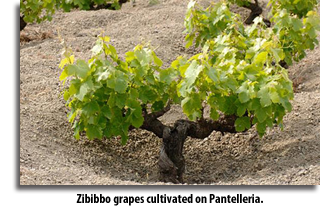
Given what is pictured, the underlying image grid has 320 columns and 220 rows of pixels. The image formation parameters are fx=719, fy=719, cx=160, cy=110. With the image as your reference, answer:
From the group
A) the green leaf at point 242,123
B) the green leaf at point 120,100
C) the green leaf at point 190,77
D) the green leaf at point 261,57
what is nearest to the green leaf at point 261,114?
the green leaf at point 242,123

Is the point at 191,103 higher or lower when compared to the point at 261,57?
lower

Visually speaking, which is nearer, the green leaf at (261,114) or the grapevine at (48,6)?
the green leaf at (261,114)

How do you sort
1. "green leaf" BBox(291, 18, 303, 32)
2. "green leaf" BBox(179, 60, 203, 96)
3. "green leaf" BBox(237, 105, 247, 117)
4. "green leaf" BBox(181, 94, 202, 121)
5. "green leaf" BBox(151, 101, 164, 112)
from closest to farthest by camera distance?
"green leaf" BBox(179, 60, 203, 96), "green leaf" BBox(181, 94, 202, 121), "green leaf" BBox(237, 105, 247, 117), "green leaf" BBox(151, 101, 164, 112), "green leaf" BBox(291, 18, 303, 32)

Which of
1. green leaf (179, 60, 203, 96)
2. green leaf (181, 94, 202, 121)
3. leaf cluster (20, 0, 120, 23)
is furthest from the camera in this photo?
leaf cluster (20, 0, 120, 23)

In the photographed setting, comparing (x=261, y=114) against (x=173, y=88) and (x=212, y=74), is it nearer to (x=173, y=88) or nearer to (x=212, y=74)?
(x=212, y=74)

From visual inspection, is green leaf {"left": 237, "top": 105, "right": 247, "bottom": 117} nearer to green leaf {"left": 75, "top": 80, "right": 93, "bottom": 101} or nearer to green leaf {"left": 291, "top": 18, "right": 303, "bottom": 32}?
green leaf {"left": 75, "top": 80, "right": 93, "bottom": 101}

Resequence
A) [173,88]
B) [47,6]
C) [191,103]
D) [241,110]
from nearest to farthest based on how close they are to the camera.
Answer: [191,103]
[241,110]
[173,88]
[47,6]

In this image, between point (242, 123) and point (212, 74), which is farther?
point (242, 123)

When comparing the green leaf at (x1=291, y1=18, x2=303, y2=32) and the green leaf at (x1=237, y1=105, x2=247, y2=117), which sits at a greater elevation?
the green leaf at (x1=291, y1=18, x2=303, y2=32)

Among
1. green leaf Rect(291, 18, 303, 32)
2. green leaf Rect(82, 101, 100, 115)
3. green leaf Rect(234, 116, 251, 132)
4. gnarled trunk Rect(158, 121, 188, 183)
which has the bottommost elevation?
gnarled trunk Rect(158, 121, 188, 183)

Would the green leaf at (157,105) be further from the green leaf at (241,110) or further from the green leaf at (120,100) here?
the green leaf at (241,110)

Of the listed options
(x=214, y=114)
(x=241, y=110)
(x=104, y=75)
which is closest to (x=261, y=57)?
(x=241, y=110)

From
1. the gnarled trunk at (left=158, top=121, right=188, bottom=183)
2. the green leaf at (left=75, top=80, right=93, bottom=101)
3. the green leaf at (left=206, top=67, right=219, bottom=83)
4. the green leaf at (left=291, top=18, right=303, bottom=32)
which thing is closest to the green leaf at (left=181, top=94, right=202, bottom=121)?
the green leaf at (left=206, top=67, right=219, bottom=83)

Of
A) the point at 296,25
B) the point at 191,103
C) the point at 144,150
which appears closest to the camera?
the point at 191,103
